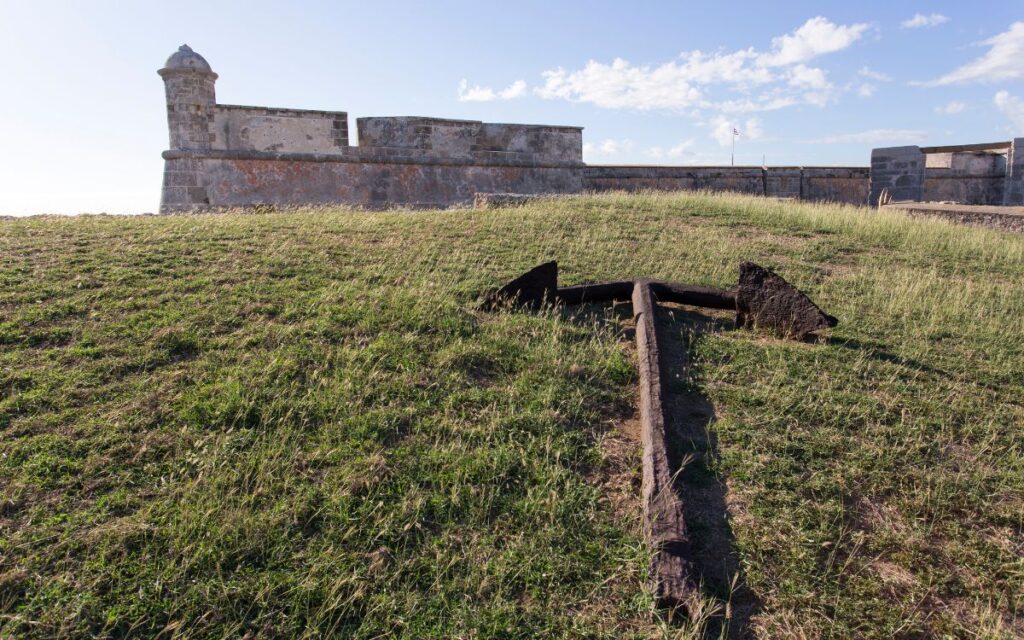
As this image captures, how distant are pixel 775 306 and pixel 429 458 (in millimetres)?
3470

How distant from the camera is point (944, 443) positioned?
4.34 m

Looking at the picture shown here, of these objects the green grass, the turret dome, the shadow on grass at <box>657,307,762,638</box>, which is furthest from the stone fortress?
the shadow on grass at <box>657,307,762,638</box>

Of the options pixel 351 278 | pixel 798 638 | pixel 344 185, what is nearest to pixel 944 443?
pixel 798 638

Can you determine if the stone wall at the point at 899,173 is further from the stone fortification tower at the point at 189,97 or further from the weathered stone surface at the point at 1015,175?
the stone fortification tower at the point at 189,97

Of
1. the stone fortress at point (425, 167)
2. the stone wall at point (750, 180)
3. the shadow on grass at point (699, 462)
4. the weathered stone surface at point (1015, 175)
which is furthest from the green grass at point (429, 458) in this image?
the weathered stone surface at point (1015, 175)

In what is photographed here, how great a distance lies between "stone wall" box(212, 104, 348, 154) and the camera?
14.4m

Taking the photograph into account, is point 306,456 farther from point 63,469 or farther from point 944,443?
point 944,443

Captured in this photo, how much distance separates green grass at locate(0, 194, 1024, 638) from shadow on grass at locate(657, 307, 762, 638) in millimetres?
61

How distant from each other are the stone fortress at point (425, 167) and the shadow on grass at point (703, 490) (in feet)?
37.1

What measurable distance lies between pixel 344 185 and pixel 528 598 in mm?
13614

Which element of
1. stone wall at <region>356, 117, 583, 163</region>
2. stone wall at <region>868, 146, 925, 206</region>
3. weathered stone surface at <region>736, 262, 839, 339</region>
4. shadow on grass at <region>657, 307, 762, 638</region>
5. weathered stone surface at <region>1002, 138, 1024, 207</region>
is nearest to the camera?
shadow on grass at <region>657, 307, 762, 638</region>

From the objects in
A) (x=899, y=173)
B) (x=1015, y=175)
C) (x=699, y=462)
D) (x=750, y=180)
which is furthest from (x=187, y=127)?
(x=1015, y=175)

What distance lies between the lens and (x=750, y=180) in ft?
63.5

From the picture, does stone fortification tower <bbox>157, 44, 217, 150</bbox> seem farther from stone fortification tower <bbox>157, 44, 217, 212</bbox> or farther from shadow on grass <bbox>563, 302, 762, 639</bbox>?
shadow on grass <bbox>563, 302, 762, 639</bbox>
